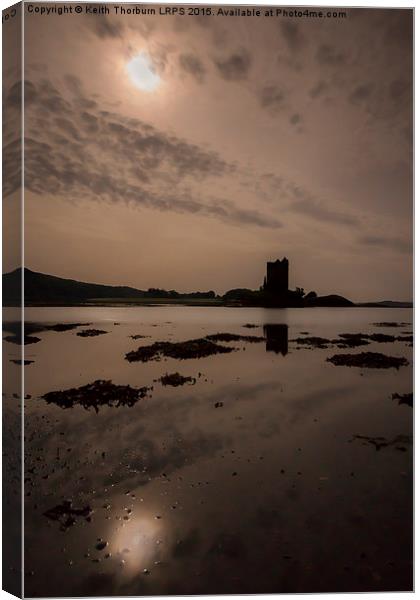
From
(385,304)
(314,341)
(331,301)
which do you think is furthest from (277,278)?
(385,304)

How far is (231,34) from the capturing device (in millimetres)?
4023

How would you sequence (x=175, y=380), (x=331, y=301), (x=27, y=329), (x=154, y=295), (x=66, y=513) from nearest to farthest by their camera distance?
(x=66, y=513) → (x=27, y=329) → (x=175, y=380) → (x=154, y=295) → (x=331, y=301)

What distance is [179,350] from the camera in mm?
4090

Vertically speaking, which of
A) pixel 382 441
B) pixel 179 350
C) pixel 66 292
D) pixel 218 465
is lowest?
pixel 218 465

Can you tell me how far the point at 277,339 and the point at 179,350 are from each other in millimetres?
921

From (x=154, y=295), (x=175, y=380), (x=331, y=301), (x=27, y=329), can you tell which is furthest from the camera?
(x=331, y=301)

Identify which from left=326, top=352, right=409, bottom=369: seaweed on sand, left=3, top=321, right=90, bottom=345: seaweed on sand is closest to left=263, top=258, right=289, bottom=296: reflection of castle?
left=326, top=352, right=409, bottom=369: seaweed on sand

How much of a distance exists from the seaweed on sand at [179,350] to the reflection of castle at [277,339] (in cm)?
35

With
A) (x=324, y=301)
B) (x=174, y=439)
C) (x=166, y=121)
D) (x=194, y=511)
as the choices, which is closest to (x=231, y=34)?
(x=166, y=121)

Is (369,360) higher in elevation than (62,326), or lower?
lower

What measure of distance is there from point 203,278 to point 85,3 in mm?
2656

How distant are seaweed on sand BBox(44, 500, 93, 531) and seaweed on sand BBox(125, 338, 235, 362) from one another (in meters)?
1.34

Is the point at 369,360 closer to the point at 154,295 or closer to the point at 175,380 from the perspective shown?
the point at 175,380

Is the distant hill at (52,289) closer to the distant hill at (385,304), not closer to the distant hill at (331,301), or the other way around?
the distant hill at (331,301)
